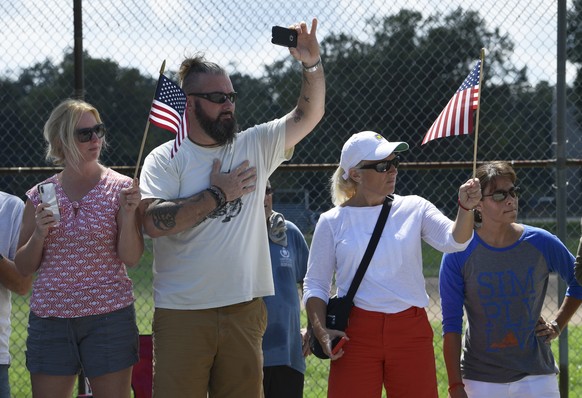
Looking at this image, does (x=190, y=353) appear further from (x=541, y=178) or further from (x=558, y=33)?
(x=541, y=178)

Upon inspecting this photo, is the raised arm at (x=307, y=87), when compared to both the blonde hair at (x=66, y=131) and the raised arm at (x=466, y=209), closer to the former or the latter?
the raised arm at (x=466, y=209)

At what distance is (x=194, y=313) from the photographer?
392 cm

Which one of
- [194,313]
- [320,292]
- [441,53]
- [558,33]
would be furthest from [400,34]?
[194,313]

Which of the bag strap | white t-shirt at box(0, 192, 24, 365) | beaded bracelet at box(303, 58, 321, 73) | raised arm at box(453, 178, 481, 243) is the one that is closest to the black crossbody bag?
the bag strap

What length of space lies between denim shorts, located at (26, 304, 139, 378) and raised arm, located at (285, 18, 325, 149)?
3.77ft

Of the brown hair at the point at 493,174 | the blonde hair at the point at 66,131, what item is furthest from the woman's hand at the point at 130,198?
the brown hair at the point at 493,174

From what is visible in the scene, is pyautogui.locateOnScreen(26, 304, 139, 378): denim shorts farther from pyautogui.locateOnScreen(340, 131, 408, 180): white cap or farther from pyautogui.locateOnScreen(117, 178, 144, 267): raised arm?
pyautogui.locateOnScreen(340, 131, 408, 180): white cap

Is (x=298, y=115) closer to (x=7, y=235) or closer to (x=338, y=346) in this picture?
(x=338, y=346)

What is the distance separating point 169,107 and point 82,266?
32.1 inches

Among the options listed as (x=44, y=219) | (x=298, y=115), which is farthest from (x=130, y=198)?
(x=298, y=115)

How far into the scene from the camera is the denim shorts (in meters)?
4.04

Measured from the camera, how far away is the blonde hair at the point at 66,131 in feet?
14.0

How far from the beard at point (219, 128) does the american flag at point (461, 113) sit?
0.90 m

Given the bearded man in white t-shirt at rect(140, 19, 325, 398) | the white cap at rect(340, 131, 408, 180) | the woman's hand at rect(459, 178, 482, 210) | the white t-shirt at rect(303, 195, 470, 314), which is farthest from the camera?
the white cap at rect(340, 131, 408, 180)
